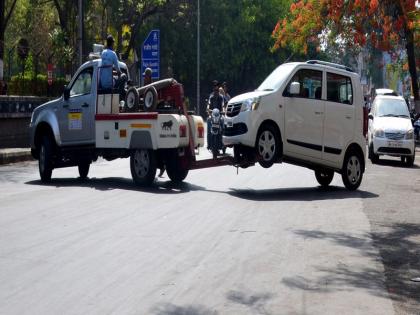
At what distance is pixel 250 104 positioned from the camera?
15.0 meters

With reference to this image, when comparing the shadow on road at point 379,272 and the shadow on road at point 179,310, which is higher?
the shadow on road at point 179,310

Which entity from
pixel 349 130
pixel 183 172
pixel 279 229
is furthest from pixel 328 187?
pixel 279 229

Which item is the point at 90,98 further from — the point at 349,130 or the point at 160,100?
the point at 349,130

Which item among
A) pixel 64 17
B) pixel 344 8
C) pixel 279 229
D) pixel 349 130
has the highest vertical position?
pixel 64 17

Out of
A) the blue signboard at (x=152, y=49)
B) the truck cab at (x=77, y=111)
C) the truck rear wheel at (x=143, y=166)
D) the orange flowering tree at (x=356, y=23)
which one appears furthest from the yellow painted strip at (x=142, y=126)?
the blue signboard at (x=152, y=49)

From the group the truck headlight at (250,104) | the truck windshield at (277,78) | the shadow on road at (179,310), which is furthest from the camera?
the truck windshield at (277,78)

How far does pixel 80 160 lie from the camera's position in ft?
56.1

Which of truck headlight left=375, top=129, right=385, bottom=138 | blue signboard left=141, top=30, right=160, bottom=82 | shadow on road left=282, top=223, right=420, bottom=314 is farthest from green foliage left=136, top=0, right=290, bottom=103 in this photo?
shadow on road left=282, top=223, right=420, bottom=314

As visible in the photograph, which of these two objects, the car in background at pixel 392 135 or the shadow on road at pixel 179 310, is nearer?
the shadow on road at pixel 179 310

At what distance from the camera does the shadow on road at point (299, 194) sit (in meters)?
14.6

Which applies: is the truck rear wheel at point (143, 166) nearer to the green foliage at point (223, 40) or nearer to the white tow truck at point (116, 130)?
the white tow truck at point (116, 130)

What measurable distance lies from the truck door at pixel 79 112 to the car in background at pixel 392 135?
11.0 m

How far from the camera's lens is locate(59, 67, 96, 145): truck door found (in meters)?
16.6

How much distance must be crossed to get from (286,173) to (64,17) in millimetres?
25015
